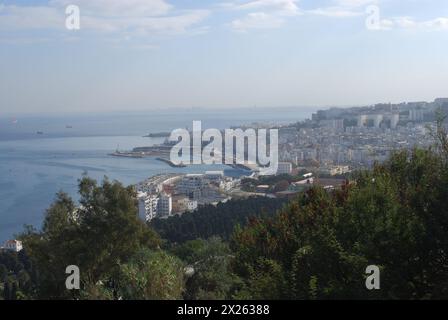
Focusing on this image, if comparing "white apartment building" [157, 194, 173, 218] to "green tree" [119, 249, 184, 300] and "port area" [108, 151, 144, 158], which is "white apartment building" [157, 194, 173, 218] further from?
"port area" [108, 151, 144, 158]

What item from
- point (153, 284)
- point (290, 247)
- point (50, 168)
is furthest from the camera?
point (50, 168)

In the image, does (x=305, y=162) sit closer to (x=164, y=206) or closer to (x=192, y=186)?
(x=192, y=186)

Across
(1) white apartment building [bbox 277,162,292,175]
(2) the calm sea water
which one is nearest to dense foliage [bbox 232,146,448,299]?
(2) the calm sea water

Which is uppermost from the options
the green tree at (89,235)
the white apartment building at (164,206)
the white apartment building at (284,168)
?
the green tree at (89,235)

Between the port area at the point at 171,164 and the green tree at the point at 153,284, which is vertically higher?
the green tree at the point at 153,284

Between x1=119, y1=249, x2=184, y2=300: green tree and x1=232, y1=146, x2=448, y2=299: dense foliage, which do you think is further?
x1=232, y1=146, x2=448, y2=299: dense foliage

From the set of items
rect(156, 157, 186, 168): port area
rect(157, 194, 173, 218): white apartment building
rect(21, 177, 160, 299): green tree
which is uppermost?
rect(21, 177, 160, 299): green tree

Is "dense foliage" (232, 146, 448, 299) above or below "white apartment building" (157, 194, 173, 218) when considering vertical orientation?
above

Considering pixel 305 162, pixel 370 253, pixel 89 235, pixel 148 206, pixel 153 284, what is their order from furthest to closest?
pixel 305 162, pixel 148 206, pixel 89 235, pixel 370 253, pixel 153 284

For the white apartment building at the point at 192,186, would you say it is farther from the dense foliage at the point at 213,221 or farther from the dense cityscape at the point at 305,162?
the dense foliage at the point at 213,221

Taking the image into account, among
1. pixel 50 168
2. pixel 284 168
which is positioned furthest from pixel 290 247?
pixel 50 168

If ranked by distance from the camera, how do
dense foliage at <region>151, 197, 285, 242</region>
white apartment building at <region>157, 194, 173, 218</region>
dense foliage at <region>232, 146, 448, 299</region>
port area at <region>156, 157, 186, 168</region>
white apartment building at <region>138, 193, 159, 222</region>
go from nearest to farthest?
dense foliage at <region>232, 146, 448, 299</region>
dense foliage at <region>151, 197, 285, 242</region>
white apartment building at <region>138, 193, 159, 222</region>
white apartment building at <region>157, 194, 173, 218</region>
port area at <region>156, 157, 186, 168</region>

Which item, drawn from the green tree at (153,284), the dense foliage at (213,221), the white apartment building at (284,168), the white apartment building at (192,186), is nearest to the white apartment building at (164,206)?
the dense foliage at (213,221)
